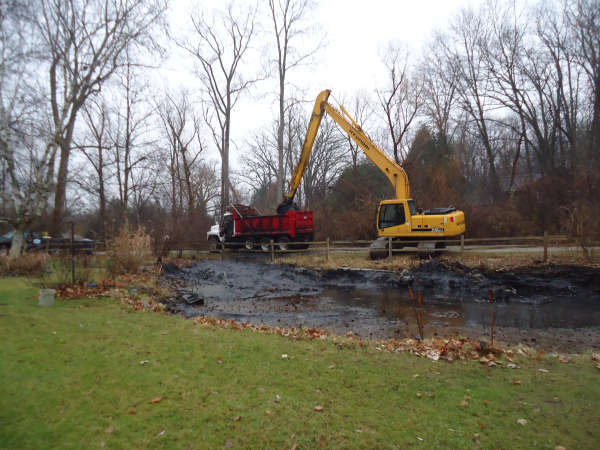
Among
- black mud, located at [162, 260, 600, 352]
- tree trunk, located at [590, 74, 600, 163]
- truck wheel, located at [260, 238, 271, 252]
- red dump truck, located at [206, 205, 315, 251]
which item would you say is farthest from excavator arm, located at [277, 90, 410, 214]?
tree trunk, located at [590, 74, 600, 163]

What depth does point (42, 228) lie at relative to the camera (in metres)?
23.8

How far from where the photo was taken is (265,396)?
432 centimetres

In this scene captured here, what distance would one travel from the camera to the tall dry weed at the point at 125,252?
11419 mm

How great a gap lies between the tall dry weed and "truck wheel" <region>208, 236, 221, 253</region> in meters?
8.67

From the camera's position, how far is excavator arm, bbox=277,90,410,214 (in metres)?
17.0

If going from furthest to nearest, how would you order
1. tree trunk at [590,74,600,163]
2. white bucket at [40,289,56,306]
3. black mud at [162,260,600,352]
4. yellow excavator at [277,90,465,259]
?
1. tree trunk at [590,74,600,163]
2. yellow excavator at [277,90,465,259]
3. black mud at [162,260,600,352]
4. white bucket at [40,289,56,306]

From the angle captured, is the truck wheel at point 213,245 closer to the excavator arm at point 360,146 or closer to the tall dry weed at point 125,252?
the excavator arm at point 360,146

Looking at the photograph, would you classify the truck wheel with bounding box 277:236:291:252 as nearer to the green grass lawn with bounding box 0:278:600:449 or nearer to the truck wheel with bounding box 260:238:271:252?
the truck wheel with bounding box 260:238:271:252

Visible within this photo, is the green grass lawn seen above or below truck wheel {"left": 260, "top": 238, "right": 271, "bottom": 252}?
below

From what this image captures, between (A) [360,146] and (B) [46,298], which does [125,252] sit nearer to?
(B) [46,298]

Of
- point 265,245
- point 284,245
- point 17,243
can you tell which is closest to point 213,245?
point 265,245

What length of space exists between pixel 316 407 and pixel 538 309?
961 centimetres

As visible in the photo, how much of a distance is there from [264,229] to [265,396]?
18362mm

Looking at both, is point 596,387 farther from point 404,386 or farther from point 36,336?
point 36,336
